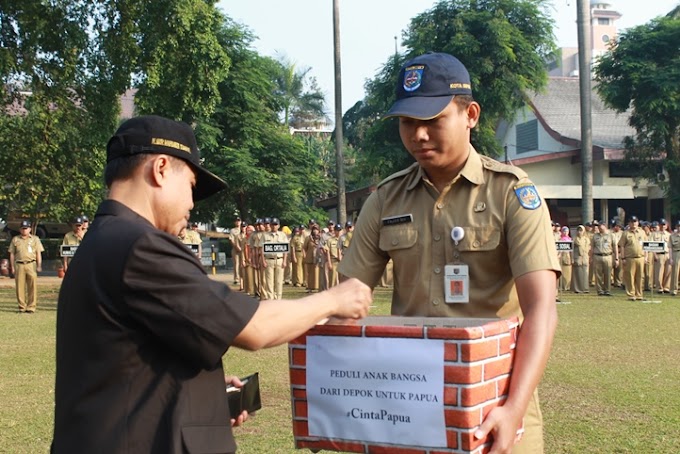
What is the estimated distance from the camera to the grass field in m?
6.02

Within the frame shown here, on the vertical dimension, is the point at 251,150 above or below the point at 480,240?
Result: above

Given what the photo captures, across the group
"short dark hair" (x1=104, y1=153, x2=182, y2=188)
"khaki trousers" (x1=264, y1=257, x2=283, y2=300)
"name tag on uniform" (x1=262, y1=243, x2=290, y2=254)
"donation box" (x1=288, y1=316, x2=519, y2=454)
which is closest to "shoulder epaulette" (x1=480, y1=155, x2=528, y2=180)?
"donation box" (x1=288, y1=316, x2=519, y2=454)

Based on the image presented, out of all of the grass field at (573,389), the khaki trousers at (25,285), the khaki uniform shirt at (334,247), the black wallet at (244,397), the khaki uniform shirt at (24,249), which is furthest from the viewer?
the khaki uniform shirt at (334,247)

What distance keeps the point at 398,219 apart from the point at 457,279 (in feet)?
1.00

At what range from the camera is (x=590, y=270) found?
2392 cm

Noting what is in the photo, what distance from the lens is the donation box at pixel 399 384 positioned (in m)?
2.00

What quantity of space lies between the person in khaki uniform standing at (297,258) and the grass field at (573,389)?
11.7m

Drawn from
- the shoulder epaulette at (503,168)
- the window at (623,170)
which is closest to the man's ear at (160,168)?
the shoulder epaulette at (503,168)

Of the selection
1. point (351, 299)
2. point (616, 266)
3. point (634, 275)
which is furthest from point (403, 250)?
point (616, 266)

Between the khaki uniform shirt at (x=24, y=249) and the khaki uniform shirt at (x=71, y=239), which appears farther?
the khaki uniform shirt at (x=24, y=249)

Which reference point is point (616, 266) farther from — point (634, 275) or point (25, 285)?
point (25, 285)

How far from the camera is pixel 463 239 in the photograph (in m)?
2.49

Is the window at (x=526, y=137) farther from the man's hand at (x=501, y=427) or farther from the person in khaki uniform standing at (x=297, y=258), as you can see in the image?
the man's hand at (x=501, y=427)

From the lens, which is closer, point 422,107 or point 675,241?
point 422,107
